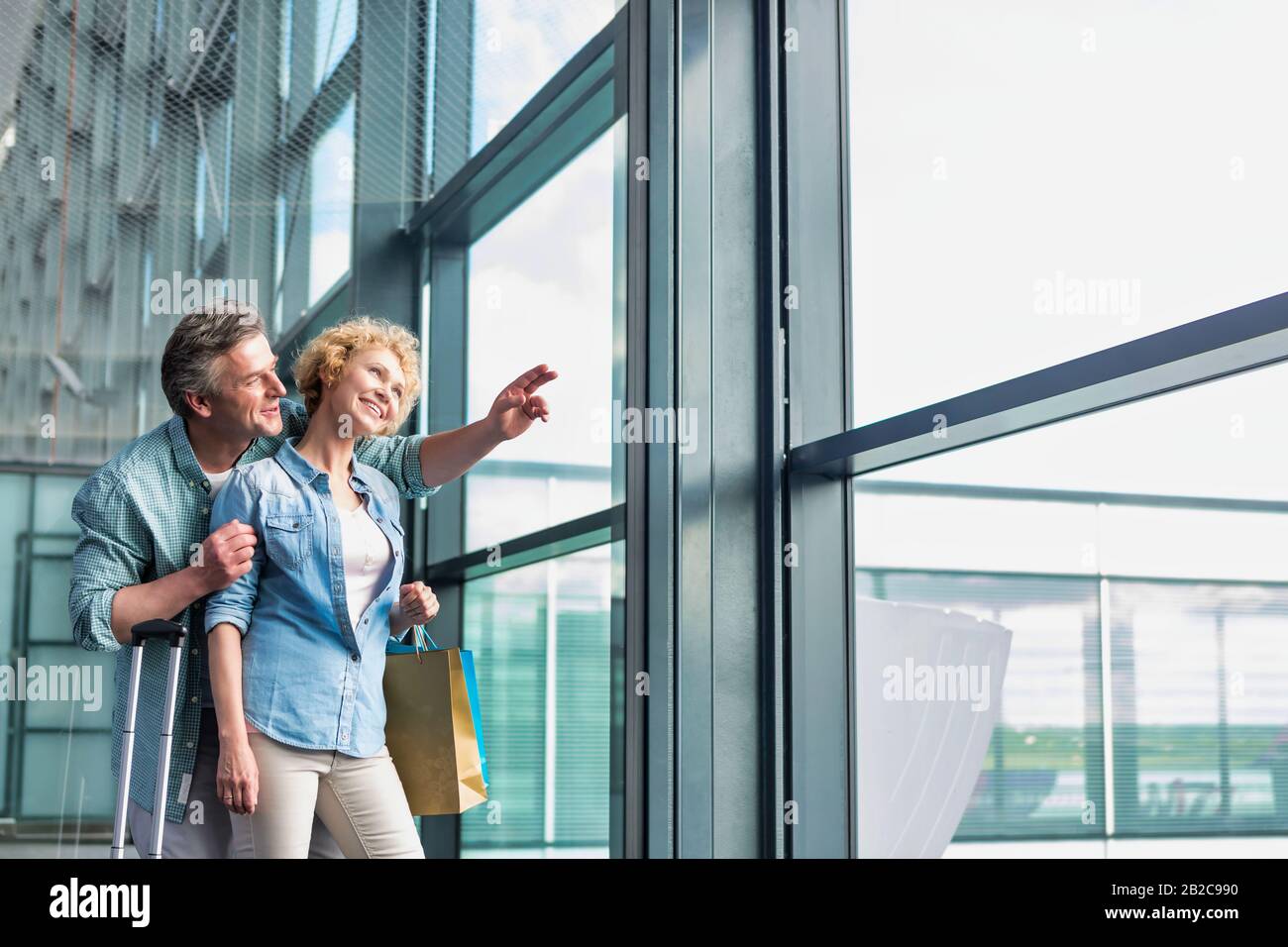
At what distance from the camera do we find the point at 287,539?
2.03m

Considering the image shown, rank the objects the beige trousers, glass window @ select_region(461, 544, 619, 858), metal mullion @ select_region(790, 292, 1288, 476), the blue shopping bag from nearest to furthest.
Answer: metal mullion @ select_region(790, 292, 1288, 476)
the beige trousers
the blue shopping bag
glass window @ select_region(461, 544, 619, 858)

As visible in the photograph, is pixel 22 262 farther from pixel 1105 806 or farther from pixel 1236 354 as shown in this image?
pixel 1105 806

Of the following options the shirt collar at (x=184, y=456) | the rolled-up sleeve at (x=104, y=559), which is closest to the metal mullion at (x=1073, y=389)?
the shirt collar at (x=184, y=456)

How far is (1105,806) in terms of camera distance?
2.94 meters

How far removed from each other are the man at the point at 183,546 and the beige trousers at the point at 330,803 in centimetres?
4

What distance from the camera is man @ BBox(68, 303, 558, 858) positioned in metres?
2.00

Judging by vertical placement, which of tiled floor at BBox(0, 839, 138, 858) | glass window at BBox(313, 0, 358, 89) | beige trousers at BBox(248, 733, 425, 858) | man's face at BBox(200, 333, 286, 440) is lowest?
tiled floor at BBox(0, 839, 138, 858)

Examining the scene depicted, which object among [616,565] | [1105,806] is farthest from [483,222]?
[1105,806]

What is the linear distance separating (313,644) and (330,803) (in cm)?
25

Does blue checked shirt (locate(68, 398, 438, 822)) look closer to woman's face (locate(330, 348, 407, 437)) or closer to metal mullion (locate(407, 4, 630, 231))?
woman's face (locate(330, 348, 407, 437))

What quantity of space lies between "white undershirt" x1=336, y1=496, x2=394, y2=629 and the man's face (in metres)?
0.21

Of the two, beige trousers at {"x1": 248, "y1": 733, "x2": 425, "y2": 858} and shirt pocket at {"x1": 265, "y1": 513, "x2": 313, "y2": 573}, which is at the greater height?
shirt pocket at {"x1": 265, "y1": 513, "x2": 313, "y2": 573}

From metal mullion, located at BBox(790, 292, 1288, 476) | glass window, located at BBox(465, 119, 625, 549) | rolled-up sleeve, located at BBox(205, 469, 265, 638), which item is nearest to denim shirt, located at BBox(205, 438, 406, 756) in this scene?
rolled-up sleeve, located at BBox(205, 469, 265, 638)

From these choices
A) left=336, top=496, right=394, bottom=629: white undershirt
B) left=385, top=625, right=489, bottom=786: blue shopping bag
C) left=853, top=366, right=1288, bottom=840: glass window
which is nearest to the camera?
left=336, top=496, right=394, bottom=629: white undershirt
